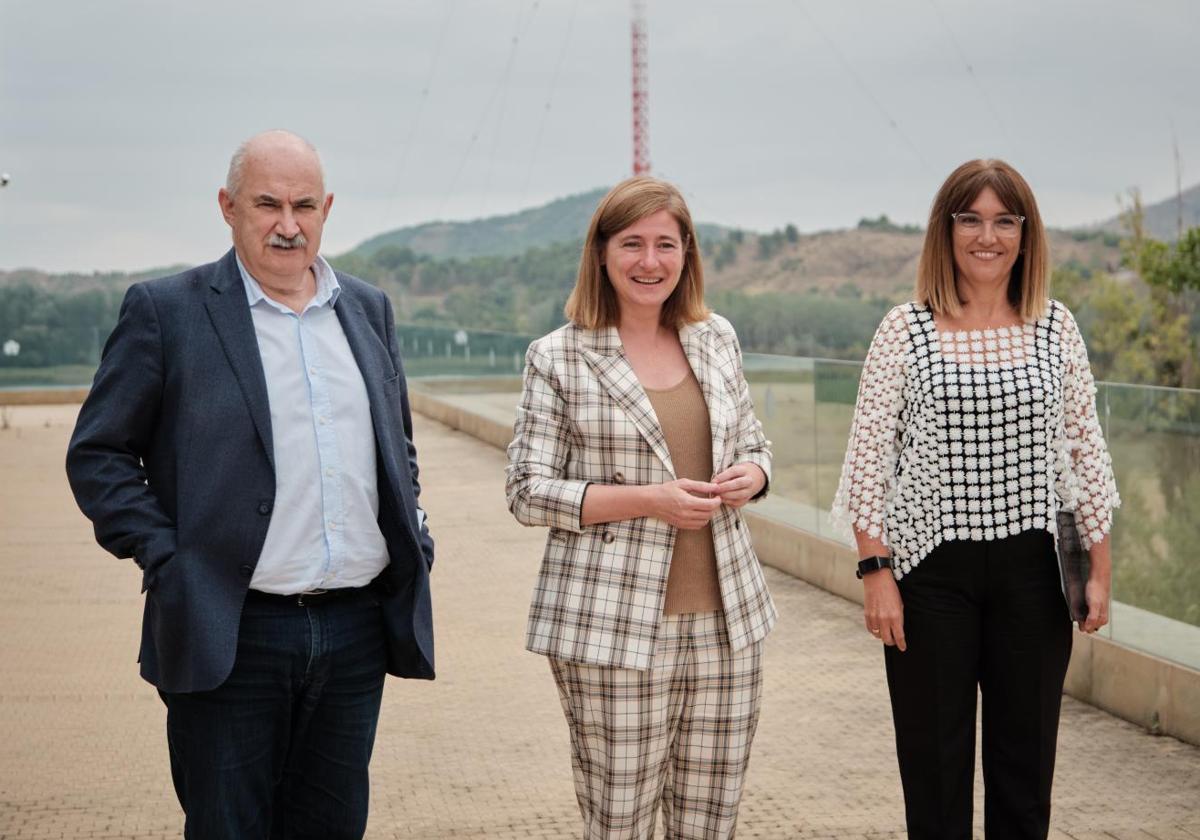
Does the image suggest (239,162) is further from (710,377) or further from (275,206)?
(710,377)

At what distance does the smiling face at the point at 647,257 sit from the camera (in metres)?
3.47

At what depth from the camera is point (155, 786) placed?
5367 mm

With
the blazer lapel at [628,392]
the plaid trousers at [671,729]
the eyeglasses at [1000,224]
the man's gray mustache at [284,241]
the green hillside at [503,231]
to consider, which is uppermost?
the green hillside at [503,231]

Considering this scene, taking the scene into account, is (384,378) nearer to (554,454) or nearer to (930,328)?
(554,454)

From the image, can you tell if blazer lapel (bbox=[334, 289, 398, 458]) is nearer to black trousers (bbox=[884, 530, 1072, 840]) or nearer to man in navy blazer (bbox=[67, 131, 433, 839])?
man in navy blazer (bbox=[67, 131, 433, 839])

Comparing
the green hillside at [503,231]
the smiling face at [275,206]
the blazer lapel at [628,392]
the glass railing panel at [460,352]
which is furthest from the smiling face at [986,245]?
the green hillside at [503,231]

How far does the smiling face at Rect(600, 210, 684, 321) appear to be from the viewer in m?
3.47

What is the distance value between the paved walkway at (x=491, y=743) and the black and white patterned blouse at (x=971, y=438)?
1.64 meters

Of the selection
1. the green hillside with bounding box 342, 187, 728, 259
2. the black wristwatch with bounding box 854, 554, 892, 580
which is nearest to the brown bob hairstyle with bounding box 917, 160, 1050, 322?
the black wristwatch with bounding box 854, 554, 892, 580

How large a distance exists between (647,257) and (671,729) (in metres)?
1.07

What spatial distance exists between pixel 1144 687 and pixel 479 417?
13.7 meters

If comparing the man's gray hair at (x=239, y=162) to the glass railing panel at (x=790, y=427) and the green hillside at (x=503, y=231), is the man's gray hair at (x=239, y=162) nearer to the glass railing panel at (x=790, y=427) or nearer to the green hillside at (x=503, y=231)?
the glass railing panel at (x=790, y=427)

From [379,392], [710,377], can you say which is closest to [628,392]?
[710,377]

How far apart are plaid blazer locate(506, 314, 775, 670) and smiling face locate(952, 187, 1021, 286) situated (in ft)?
2.19
